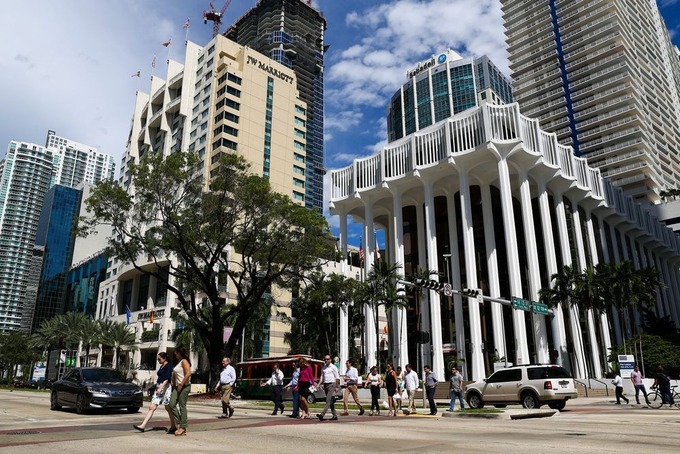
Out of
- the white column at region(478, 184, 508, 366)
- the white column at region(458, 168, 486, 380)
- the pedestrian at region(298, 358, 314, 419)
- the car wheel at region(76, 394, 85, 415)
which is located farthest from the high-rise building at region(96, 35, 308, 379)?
the pedestrian at region(298, 358, 314, 419)

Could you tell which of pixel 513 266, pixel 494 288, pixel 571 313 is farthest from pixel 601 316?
pixel 494 288

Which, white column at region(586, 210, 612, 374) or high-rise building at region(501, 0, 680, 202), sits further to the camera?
high-rise building at region(501, 0, 680, 202)

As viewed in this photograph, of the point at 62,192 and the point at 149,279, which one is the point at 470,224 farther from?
the point at 62,192

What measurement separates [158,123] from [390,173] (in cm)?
5501

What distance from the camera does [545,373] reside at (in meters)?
20.3

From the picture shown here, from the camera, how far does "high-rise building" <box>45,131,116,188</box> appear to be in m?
173

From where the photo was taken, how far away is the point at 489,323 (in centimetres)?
5938

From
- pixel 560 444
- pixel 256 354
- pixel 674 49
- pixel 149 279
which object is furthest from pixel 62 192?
pixel 674 49

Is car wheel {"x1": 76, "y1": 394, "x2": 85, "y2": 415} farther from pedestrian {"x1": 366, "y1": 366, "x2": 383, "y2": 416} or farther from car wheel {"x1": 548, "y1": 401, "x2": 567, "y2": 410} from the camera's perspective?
car wheel {"x1": 548, "y1": 401, "x2": 567, "y2": 410}

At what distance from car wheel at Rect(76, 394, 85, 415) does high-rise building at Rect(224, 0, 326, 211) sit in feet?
455

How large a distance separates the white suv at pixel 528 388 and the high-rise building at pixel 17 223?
16090 centimetres

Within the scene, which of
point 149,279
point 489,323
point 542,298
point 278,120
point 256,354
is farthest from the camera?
point 278,120

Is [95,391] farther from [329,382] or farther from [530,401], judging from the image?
[530,401]

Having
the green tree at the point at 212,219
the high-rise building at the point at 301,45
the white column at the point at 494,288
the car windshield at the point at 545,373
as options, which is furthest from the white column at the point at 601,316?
the high-rise building at the point at 301,45
